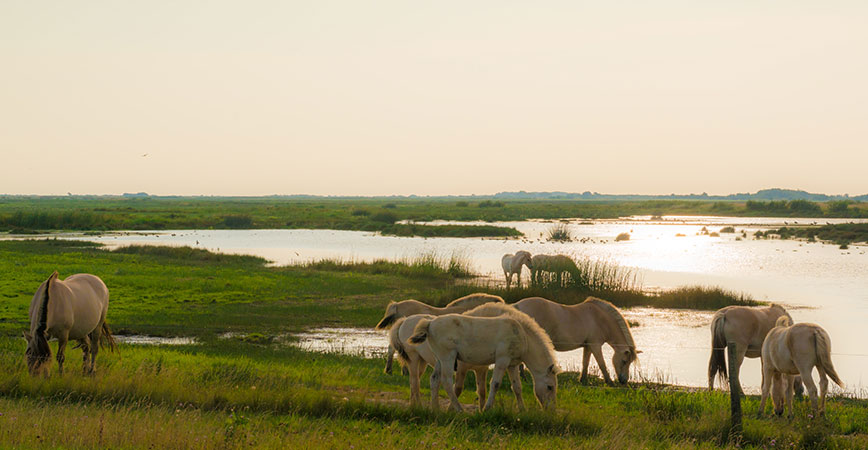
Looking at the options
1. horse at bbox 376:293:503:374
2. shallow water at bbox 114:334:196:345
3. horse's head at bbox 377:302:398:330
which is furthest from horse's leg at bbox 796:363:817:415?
shallow water at bbox 114:334:196:345

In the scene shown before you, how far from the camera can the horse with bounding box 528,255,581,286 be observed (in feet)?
93.4

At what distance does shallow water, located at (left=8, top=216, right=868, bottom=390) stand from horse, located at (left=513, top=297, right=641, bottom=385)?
4.89 ft

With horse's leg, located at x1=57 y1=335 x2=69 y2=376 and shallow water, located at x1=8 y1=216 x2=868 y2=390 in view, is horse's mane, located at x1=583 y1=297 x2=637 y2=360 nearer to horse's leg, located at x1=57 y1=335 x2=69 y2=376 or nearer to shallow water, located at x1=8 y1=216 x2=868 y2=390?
shallow water, located at x1=8 y1=216 x2=868 y2=390

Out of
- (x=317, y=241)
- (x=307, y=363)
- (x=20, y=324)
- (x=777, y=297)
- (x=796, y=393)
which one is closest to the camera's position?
(x=796, y=393)

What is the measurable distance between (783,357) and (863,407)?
2.50 m

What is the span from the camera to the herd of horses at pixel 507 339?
10.3 metres

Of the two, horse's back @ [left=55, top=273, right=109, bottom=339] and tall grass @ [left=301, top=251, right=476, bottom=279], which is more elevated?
horse's back @ [left=55, top=273, right=109, bottom=339]

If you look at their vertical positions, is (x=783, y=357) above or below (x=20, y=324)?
above

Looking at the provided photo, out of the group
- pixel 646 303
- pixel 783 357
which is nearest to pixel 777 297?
pixel 646 303

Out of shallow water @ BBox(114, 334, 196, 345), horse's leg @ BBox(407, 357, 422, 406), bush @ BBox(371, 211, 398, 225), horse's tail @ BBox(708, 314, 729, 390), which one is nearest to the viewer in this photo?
horse's leg @ BBox(407, 357, 422, 406)

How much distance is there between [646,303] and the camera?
28031 mm

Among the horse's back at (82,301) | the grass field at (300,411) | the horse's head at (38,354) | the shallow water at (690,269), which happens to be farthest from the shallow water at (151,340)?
the horse's head at (38,354)

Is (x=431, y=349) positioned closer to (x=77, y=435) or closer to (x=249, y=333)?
(x=77, y=435)

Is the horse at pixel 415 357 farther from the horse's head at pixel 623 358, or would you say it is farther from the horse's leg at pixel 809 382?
the horse's leg at pixel 809 382
